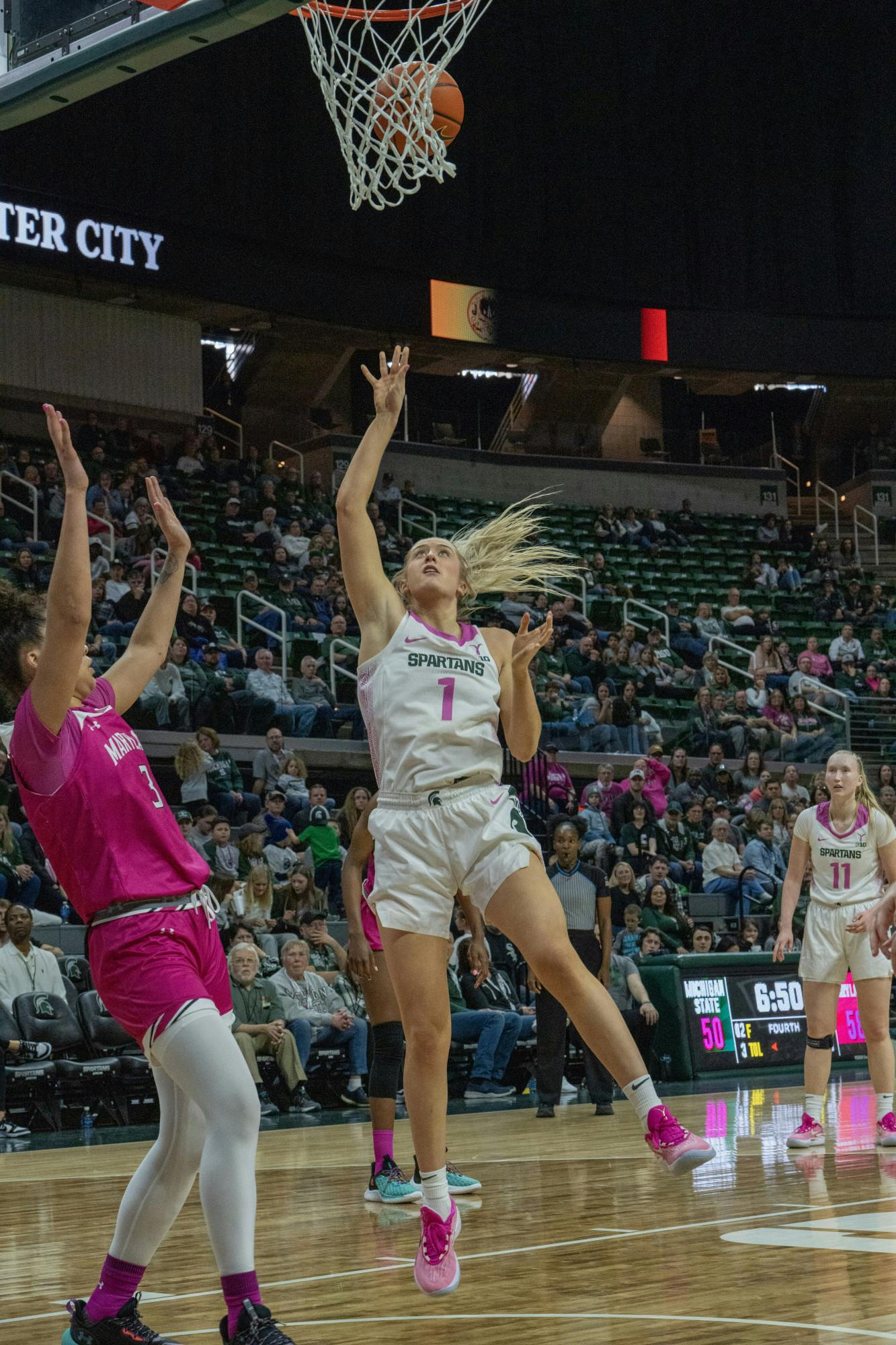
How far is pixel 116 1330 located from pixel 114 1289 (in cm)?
10

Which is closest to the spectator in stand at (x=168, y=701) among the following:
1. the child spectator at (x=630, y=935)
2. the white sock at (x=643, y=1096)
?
the child spectator at (x=630, y=935)

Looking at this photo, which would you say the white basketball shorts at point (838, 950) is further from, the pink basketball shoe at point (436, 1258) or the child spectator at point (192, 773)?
the child spectator at point (192, 773)

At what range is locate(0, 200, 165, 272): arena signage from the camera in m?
21.9

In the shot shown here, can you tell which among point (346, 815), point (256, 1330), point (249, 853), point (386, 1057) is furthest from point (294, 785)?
point (256, 1330)

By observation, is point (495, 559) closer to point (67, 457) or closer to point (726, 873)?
point (67, 457)

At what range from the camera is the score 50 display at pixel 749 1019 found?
44.7 ft

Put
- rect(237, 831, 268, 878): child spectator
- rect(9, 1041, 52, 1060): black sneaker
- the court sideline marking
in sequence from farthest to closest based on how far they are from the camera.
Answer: rect(237, 831, 268, 878): child spectator, rect(9, 1041, 52, 1060): black sneaker, the court sideline marking

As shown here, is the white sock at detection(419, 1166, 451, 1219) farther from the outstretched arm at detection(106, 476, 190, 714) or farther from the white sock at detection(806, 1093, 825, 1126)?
the white sock at detection(806, 1093, 825, 1126)

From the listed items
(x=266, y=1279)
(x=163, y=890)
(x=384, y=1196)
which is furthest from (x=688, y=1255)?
(x=163, y=890)

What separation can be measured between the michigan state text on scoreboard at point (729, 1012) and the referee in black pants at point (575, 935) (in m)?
1.73

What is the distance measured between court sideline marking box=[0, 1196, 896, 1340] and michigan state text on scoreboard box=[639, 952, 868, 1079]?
6.92 metres

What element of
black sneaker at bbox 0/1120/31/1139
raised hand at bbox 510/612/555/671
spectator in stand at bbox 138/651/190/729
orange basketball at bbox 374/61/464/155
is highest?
orange basketball at bbox 374/61/464/155

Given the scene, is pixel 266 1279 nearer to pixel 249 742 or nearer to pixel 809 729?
pixel 249 742

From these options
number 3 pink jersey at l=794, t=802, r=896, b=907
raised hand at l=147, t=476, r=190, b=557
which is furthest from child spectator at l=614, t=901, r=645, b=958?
raised hand at l=147, t=476, r=190, b=557
